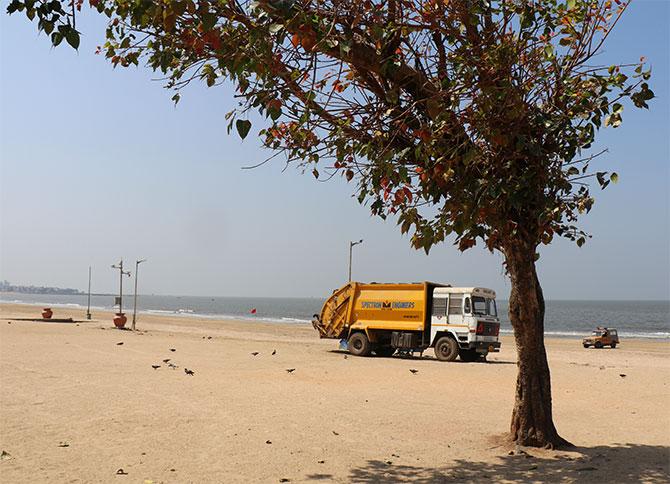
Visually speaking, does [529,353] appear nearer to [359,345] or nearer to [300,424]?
[300,424]

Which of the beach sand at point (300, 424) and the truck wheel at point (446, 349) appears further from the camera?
the truck wheel at point (446, 349)

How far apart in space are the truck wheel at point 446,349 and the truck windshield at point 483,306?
4.86 feet

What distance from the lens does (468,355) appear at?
24.1m

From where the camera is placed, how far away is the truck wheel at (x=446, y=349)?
23.5 meters

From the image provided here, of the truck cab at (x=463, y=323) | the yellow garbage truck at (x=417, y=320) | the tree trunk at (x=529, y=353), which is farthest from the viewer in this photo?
the yellow garbage truck at (x=417, y=320)

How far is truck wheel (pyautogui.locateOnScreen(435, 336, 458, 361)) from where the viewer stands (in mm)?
23469

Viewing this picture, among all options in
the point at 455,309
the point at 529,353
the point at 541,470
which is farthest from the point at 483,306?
the point at 541,470

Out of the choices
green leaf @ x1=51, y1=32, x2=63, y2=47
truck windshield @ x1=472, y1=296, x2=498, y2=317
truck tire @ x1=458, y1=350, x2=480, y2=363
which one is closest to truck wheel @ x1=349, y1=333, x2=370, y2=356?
truck tire @ x1=458, y1=350, x2=480, y2=363

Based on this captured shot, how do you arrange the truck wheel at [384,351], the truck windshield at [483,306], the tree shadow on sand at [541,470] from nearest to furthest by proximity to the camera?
1. the tree shadow on sand at [541,470]
2. the truck windshield at [483,306]
3. the truck wheel at [384,351]

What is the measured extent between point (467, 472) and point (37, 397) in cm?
850

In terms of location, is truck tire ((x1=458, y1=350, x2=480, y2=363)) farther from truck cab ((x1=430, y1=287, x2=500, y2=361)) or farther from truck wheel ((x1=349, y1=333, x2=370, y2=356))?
truck wheel ((x1=349, y1=333, x2=370, y2=356))

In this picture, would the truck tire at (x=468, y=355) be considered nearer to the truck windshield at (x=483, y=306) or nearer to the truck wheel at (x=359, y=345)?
the truck windshield at (x=483, y=306)

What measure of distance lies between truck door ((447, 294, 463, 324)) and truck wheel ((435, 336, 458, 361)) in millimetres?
736

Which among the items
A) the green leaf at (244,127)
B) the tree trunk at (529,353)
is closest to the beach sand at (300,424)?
the tree trunk at (529,353)
